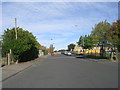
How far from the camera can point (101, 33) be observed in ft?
123

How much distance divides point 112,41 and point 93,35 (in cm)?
794

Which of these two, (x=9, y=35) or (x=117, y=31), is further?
(x=9, y=35)

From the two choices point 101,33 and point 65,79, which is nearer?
point 65,79

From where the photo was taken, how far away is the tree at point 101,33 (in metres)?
36.6

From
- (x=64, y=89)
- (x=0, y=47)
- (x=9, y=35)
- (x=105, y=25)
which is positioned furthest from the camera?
(x=105, y=25)

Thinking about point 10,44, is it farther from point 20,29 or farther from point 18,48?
point 20,29

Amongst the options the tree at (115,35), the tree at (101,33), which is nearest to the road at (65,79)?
the tree at (115,35)

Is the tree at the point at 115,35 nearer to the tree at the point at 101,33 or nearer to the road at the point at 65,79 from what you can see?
the tree at the point at 101,33

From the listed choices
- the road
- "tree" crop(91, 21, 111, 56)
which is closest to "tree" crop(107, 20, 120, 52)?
"tree" crop(91, 21, 111, 56)

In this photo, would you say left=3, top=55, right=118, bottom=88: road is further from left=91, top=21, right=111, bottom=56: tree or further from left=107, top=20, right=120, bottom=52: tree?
left=91, top=21, right=111, bottom=56: tree

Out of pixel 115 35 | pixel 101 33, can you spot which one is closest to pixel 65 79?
pixel 115 35

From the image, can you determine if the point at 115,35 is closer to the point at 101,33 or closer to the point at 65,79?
the point at 101,33

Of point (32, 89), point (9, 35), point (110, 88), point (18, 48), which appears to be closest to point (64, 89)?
point (32, 89)

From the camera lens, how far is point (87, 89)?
7.83 m
